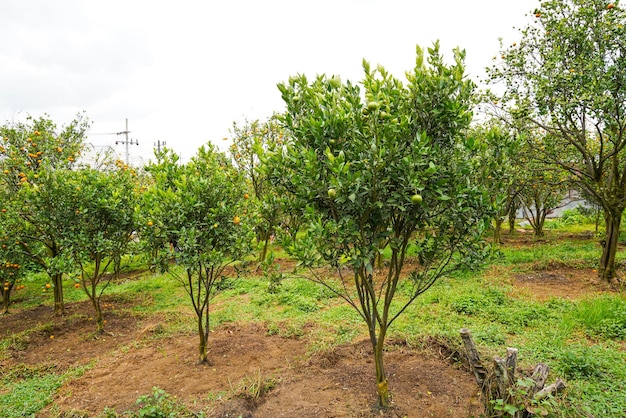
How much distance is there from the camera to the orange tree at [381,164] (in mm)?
2996

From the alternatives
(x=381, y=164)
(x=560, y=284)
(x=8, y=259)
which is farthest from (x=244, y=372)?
(x=560, y=284)

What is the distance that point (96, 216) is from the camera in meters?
7.06

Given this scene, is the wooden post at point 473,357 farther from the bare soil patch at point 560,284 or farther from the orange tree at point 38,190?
the orange tree at point 38,190

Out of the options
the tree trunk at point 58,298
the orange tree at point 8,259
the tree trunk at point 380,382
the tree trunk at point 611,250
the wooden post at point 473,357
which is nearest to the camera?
the wooden post at point 473,357

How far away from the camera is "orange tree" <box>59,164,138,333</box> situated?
22.2 ft

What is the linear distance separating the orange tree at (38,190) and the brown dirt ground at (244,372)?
1.49m

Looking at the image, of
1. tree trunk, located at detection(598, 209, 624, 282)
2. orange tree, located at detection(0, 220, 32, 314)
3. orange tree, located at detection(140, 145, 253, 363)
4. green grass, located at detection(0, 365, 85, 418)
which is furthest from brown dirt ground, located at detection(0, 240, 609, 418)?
orange tree, located at detection(0, 220, 32, 314)

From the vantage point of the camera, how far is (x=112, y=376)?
5277mm

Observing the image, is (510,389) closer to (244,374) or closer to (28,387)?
(244,374)

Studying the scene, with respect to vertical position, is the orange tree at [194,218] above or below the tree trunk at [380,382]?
above

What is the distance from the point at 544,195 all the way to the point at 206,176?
14.1 meters

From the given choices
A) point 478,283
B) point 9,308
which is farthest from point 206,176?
point 9,308

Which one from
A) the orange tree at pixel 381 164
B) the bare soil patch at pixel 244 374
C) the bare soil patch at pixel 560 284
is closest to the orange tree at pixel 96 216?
the bare soil patch at pixel 244 374

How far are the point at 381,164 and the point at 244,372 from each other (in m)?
3.52
